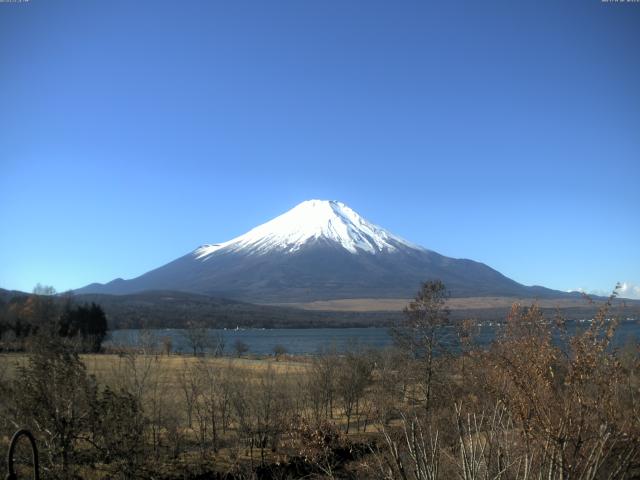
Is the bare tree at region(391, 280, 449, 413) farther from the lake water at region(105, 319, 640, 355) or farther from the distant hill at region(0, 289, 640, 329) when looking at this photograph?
the distant hill at region(0, 289, 640, 329)

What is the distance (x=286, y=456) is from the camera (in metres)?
23.6

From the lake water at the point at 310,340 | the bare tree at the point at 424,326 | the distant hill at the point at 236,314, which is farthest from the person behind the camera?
the distant hill at the point at 236,314

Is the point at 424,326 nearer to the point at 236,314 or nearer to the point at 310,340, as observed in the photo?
the point at 310,340

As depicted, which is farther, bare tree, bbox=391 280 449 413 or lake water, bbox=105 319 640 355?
lake water, bbox=105 319 640 355

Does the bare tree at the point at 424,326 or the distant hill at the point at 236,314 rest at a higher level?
the bare tree at the point at 424,326

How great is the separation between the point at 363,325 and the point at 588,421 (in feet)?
504

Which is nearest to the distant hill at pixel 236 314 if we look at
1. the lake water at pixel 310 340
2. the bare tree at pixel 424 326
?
the lake water at pixel 310 340

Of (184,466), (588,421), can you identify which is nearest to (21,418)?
(184,466)

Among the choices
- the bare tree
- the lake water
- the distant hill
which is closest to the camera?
the bare tree

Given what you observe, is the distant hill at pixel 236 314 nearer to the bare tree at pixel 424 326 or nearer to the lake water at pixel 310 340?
the lake water at pixel 310 340

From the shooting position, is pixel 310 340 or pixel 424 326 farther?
pixel 310 340

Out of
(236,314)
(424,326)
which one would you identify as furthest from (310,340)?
(424,326)

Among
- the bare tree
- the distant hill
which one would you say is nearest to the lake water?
the bare tree

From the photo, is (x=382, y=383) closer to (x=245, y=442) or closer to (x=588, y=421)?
(x=245, y=442)
